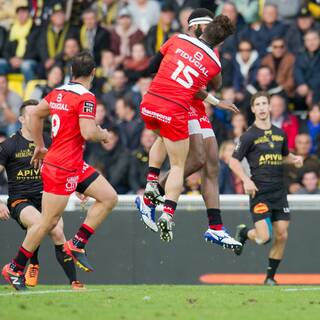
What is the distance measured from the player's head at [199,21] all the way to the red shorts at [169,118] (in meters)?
0.99

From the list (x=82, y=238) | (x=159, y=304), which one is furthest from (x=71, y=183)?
(x=159, y=304)

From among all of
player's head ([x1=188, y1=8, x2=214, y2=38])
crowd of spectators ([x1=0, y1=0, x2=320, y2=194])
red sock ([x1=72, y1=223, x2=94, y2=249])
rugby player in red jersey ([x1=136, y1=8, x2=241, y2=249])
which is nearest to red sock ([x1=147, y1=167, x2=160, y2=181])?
rugby player in red jersey ([x1=136, y1=8, x2=241, y2=249])

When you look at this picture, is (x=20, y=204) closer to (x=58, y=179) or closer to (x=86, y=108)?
(x=58, y=179)

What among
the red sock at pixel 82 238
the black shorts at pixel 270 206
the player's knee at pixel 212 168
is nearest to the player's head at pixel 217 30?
the player's knee at pixel 212 168

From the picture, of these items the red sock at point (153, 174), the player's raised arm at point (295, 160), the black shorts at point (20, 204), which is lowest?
the black shorts at point (20, 204)

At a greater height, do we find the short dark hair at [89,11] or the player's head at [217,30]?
the player's head at [217,30]

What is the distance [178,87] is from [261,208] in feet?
10.8

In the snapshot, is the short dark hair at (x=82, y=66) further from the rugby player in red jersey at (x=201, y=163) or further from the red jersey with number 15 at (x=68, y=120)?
the rugby player in red jersey at (x=201, y=163)

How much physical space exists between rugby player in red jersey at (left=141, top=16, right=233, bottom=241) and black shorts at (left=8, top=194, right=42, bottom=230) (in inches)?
79.7

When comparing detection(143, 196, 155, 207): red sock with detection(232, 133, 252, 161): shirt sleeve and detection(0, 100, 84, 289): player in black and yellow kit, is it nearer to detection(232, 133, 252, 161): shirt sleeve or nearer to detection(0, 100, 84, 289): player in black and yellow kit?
detection(0, 100, 84, 289): player in black and yellow kit

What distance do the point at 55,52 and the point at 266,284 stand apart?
8.06 metres

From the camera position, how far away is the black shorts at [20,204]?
1417 centimetres

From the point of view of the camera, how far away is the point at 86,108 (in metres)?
12.6

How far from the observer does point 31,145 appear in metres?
14.4
